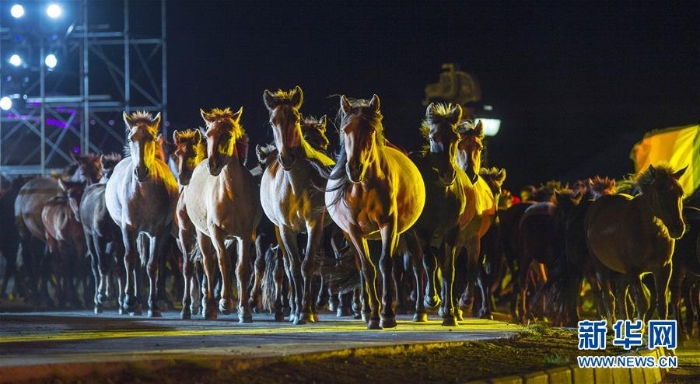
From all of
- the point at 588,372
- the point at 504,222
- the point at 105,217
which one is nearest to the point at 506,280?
the point at 504,222

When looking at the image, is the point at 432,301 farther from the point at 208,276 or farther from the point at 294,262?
the point at 208,276

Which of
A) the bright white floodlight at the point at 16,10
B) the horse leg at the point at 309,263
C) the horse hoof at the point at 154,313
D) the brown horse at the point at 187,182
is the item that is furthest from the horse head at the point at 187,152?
the bright white floodlight at the point at 16,10

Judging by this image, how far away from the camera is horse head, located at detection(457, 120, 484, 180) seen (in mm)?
14891

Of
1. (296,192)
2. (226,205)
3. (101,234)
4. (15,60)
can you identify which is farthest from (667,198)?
(15,60)

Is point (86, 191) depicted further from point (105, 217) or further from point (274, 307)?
point (274, 307)

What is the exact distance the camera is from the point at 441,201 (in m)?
13.8

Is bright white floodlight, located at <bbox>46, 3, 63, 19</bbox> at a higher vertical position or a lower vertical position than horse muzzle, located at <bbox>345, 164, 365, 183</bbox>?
higher

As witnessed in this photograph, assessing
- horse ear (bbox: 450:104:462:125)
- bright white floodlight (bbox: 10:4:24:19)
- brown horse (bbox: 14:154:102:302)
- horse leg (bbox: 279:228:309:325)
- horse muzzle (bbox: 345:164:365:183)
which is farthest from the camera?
bright white floodlight (bbox: 10:4:24:19)

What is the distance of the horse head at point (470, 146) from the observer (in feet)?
48.9

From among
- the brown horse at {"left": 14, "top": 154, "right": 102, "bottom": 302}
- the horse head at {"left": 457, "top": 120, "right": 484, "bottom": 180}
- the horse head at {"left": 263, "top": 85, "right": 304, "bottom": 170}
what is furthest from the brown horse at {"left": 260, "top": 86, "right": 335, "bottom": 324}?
the brown horse at {"left": 14, "top": 154, "right": 102, "bottom": 302}

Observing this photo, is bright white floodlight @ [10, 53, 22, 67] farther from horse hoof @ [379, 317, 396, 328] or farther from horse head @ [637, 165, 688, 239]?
horse head @ [637, 165, 688, 239]

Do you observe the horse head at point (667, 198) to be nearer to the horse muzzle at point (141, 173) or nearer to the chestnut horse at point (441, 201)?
the chestnut horse at point (441, 201)

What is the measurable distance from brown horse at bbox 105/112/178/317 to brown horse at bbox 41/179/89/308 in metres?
4.51

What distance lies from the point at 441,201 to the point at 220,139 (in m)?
2.78
